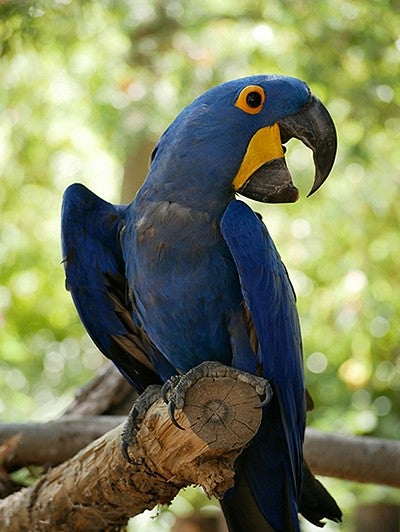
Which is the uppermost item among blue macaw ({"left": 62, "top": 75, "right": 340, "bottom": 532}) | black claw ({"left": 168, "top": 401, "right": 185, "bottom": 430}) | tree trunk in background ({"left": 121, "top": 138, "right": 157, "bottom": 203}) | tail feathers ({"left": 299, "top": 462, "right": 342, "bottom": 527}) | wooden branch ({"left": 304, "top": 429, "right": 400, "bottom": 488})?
tree trunk in background ({"left": 121, "top": 138, "right": 157, "bottom": 203})

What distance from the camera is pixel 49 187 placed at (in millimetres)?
5609

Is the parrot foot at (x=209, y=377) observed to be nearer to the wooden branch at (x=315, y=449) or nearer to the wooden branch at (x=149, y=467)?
the wooden branch at (x=149, y=467)

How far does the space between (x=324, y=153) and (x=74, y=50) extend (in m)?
2.86

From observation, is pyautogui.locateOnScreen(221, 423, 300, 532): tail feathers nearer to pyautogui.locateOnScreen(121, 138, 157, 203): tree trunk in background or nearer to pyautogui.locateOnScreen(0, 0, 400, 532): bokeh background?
pyautogui.locateOnScreen(0, 0, 400, 532): bokeh background

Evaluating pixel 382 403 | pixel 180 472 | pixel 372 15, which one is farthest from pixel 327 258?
pixel 180 472

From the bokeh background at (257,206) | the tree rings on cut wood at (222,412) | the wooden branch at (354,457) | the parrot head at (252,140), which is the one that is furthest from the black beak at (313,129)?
the bokeh background at (257,206)

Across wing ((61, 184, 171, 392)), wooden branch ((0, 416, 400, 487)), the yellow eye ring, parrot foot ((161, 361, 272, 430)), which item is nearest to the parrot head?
the yellow eye ring

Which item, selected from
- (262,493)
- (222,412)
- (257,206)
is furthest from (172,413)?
(257,206)

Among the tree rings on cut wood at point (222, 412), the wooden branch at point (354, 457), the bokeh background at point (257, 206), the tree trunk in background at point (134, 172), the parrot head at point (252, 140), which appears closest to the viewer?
the tree rings on cut wood at point (222, 412)

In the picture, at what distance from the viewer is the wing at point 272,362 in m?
2.15

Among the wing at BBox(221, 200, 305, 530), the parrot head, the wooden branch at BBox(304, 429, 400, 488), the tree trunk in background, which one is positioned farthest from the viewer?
the tree trunk in background

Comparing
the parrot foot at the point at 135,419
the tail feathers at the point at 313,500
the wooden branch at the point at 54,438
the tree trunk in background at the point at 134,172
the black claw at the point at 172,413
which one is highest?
the tree trunk in background at the point at 134,172

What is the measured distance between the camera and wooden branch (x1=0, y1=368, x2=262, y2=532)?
76.5 inches

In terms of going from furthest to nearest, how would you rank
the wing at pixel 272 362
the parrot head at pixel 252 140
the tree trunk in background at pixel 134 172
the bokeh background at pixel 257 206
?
the tree trunk in background at pixel 134 172 → the bokeh background at pixel 257 206 → the parrot head at pixel 252 140 → the wing at pixel 272 362
